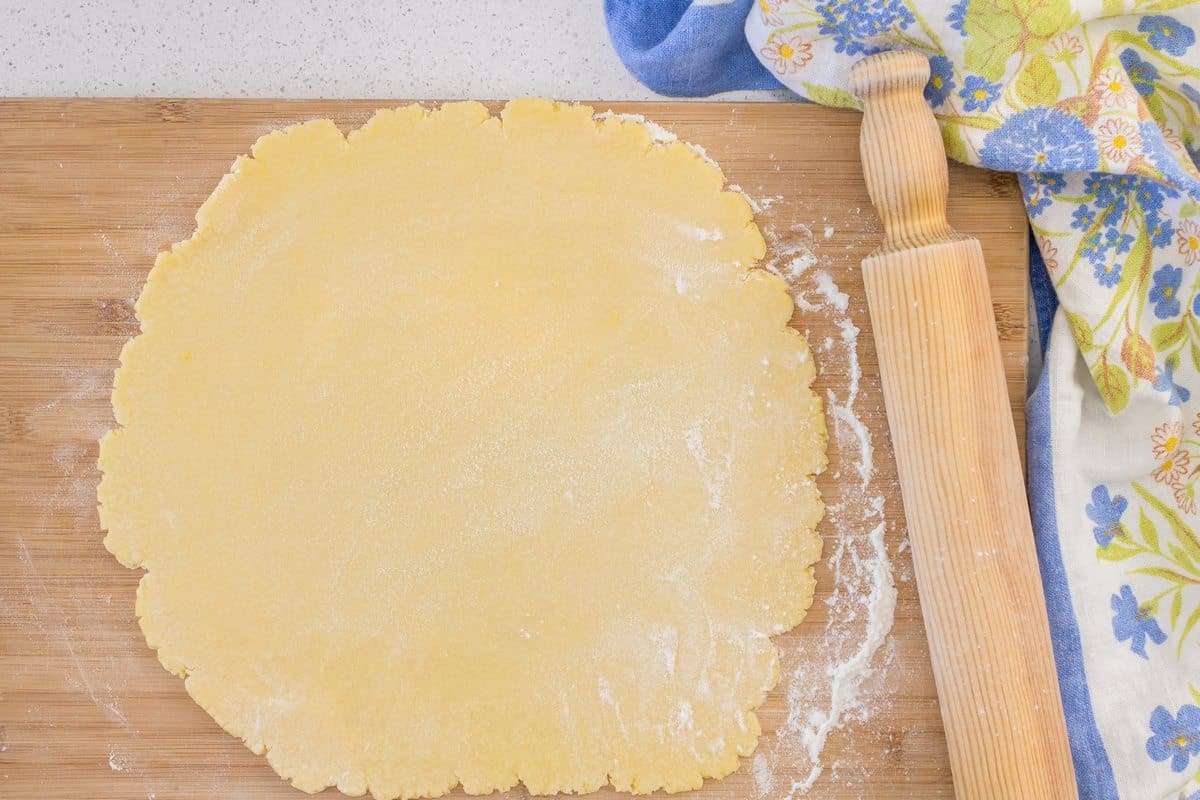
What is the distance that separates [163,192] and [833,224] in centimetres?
81

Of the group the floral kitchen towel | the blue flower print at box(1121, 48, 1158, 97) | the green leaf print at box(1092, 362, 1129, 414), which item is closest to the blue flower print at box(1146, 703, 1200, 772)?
the floral kitchen towel

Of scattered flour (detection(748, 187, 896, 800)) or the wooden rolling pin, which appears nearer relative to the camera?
the wooden rolling pin

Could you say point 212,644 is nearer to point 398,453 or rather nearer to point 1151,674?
point 398,453

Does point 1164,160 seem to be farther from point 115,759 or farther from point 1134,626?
point 115,759

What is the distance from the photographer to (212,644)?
3.34ft

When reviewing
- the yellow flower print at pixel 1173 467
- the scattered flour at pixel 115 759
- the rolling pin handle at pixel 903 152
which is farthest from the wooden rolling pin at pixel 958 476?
the scattered flour at pixel 115 759

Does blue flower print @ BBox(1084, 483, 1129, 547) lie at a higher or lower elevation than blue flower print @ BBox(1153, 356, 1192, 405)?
lower

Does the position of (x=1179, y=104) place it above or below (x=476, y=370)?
above

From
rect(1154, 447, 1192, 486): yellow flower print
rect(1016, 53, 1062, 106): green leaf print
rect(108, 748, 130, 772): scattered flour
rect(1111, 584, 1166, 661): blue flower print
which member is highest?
rect(1016, 53, 1062, 106): green leaf print

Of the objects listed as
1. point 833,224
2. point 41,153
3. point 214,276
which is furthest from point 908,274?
point 41,153

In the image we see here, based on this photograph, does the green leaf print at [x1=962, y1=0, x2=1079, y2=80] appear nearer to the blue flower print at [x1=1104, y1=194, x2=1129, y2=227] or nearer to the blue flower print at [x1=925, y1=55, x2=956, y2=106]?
the blue flower print at [x1=925, y1=55, x2=956, y2=106]

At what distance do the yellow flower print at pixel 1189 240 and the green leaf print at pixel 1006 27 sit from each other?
27 centimetres

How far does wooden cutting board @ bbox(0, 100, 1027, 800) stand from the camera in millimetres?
1033

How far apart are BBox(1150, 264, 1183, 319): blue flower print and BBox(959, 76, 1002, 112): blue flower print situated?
0.29 metres
